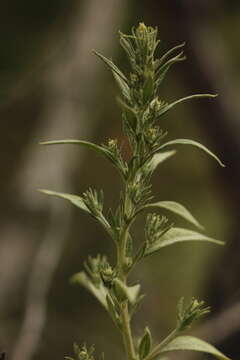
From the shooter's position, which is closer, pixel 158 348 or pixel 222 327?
pixel 158 348

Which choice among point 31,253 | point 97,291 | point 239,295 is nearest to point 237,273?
point 239,295

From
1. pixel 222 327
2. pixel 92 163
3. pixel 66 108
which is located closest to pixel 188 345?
pixel 222 327

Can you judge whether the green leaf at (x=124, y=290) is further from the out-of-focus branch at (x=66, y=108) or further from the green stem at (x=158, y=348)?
the out-of-focus branch at (x=66, y=108)

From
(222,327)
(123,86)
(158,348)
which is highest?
(123,86)

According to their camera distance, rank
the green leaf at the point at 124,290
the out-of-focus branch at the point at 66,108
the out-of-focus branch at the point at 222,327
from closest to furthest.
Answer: the green leaf at the point at 124,290, the out-of-focus branch at the point at 222,327, the out-of-focus branch at the point at 66,108

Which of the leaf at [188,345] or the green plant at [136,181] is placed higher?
the green plant at [136,181]

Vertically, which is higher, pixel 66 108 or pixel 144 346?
pixel 66 108

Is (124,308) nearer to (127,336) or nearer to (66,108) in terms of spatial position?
(127,336)

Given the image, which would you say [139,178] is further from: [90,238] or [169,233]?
[90,238]

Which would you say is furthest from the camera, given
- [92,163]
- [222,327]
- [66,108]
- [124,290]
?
[92,163]

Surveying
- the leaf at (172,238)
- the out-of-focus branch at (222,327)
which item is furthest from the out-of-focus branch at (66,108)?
the leaf at (172,238)

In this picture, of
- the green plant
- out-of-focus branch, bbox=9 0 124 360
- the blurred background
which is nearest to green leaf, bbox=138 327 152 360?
the green plant
